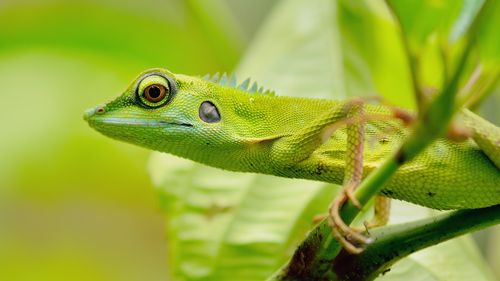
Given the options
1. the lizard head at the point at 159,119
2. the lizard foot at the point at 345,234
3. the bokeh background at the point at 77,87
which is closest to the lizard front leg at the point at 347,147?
the lizard foot at the point at 345,234

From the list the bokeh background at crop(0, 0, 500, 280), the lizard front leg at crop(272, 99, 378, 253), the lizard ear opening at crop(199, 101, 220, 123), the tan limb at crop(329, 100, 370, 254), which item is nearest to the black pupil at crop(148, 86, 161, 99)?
the lizard ear opening at crop(199, 101, 220, 123)

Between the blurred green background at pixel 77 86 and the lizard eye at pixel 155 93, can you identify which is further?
the blurred green background at pixel 77 86

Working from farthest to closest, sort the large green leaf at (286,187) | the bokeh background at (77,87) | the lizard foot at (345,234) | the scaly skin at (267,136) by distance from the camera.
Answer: the bokeh background at (77,87)
the large green leaf at (286,187)
the scaly skin at (267,136)
the lizard foot at (345,234)

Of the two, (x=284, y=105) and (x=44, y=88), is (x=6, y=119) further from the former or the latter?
(x=284, y=105)

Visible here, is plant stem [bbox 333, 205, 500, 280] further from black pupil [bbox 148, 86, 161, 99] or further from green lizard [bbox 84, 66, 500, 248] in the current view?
black pupil [bbox 148, 86, 161, 99]

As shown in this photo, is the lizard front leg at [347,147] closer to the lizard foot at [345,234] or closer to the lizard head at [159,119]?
the lizard foot at [345,234]

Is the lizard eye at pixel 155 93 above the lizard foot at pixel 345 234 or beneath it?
beneath

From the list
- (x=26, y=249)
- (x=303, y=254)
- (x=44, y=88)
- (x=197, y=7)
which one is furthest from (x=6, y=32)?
(x=303, y=254)
